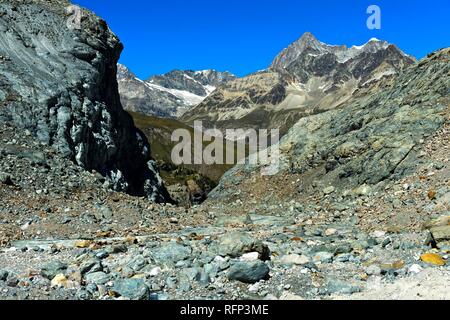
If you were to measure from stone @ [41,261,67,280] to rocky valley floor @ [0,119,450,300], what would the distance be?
1.3 inches

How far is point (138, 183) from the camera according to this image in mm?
55406

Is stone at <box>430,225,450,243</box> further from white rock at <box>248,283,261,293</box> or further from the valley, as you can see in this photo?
white rock at <box>248,283,261,293</box>

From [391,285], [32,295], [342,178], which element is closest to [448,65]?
[342,178]

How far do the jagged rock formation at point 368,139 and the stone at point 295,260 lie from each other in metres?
15.5

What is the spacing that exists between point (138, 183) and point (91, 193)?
80.7 ft

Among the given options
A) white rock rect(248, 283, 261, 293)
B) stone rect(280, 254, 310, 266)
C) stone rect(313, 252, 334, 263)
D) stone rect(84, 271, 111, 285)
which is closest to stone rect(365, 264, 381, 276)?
stone rect(313, 252, 334, 263)

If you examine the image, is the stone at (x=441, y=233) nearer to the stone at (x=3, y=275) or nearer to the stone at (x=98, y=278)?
the stone at (x=98, y=278)

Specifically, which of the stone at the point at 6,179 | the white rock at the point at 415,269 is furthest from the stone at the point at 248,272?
the stone at the point at 6,179

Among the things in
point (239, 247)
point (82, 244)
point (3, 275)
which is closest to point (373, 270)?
point (239, 247)

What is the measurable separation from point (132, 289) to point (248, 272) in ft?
11.6

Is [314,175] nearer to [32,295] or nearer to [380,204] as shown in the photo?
[380,204]

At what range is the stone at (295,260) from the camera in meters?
15.7

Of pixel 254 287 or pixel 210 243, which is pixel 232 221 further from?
pixel 254 287

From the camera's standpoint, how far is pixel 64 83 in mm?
40281
